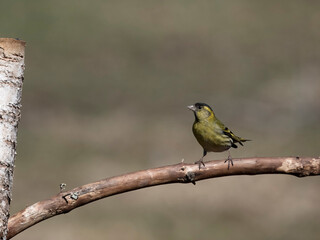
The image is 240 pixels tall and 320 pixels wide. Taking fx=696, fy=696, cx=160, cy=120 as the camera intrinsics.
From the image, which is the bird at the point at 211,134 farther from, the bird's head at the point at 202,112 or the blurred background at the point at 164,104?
the blurred background at the point at 164,104

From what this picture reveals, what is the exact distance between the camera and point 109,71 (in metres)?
22.3

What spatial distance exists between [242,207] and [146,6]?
52.7 ft

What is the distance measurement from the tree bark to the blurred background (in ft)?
25.2

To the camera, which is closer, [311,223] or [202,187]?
[311,223]

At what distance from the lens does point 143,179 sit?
4203 mm

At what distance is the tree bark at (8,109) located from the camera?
3857mm

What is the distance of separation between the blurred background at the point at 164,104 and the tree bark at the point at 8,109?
7.68 meters

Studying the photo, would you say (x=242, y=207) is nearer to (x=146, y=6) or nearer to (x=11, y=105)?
(x=11, y=105)

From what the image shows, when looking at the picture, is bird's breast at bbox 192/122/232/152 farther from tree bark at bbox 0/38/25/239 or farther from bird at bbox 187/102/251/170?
tree bark at bbox 0/38/25/239

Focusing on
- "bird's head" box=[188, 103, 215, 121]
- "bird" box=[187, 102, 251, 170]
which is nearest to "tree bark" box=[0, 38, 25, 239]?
"bird" box=[187, 102, 251, 170]

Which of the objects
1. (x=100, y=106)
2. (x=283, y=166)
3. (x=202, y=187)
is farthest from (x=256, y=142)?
(x=283, y=166)

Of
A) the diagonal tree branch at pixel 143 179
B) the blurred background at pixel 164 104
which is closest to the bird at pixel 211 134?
the diagonal tree branch at pixel 143 179

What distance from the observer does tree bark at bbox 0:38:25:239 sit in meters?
3.86

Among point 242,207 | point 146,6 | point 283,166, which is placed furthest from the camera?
point 146,6
